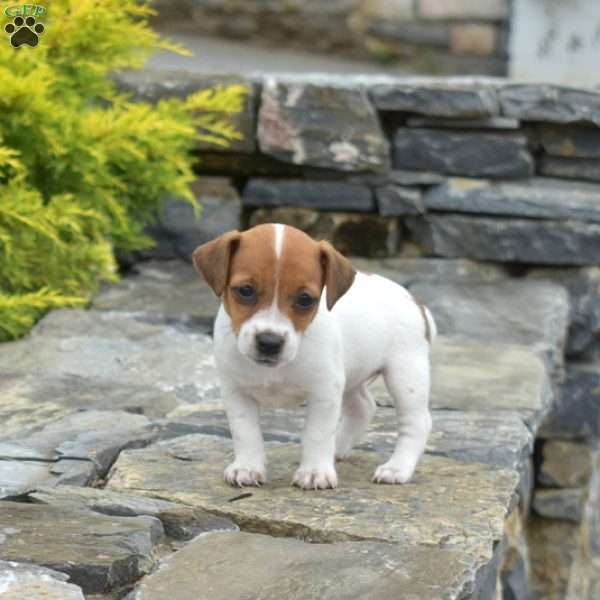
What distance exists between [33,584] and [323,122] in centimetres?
376

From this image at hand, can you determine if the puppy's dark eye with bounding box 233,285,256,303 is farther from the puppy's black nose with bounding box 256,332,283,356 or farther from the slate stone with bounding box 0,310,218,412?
the slate stone with bounding box 0,310,218,412

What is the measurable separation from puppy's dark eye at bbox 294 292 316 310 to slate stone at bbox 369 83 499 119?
316cm

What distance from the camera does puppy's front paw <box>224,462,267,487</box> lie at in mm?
3242

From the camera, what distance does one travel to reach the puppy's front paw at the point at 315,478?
3.22m

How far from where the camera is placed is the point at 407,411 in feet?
11.0

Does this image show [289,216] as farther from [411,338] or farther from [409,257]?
[411,338]

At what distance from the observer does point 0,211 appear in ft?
16.1

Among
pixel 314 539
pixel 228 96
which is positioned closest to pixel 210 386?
pixel 314 539

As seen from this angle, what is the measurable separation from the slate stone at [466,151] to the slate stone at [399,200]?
0.16 m

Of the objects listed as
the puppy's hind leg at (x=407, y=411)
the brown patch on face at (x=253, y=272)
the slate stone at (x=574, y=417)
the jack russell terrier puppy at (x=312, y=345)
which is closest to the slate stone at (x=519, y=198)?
the slate stone at (x=574, y=417)

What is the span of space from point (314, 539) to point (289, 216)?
3.34 meters

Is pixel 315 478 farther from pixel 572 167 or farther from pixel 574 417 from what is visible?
pixel 572 167

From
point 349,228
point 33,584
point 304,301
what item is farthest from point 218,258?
point 349,228

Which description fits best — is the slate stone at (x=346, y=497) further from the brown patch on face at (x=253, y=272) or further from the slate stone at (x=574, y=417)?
the slate stone at (x=574, y=417)
